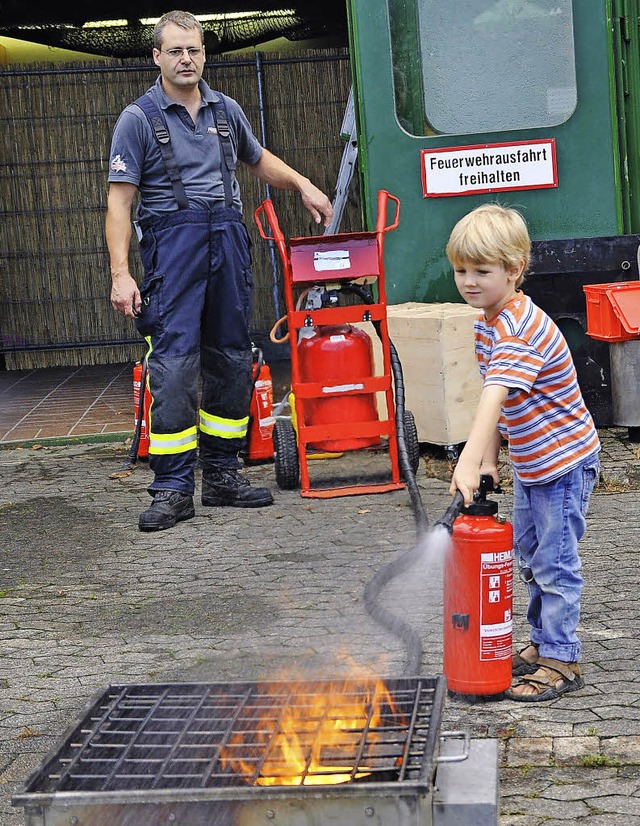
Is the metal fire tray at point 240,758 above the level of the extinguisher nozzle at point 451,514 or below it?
below

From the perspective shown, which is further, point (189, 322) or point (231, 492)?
point (231, 492)

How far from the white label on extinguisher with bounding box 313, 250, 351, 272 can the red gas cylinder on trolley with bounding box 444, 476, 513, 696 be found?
2891 millimetres

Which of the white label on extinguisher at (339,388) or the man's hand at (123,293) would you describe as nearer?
the man's hand at (123,293)

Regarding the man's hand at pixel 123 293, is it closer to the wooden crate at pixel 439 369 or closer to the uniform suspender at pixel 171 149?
the uniform suspender at pixel 171 149

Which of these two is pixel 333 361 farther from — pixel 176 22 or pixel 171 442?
pixel 176 22

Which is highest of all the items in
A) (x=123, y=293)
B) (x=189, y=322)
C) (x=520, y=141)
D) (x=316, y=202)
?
(x=520, y=141)

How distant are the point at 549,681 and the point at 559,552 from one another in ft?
1.25

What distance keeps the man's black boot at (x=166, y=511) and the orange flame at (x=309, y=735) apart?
313 centimetres

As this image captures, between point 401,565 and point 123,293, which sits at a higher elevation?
point 123,293

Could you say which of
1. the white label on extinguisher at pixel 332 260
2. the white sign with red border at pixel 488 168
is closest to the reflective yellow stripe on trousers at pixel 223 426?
the white label on extinguisher at pixel 332 260

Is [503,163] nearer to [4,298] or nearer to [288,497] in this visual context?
[288,497]

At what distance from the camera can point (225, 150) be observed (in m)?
6.18

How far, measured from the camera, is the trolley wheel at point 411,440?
6734 mm

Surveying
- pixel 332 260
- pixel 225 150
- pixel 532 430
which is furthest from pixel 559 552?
pixel 225 150
